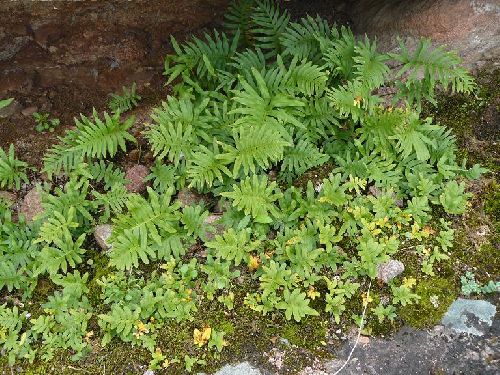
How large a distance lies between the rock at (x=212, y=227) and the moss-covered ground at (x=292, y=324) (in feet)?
1.97

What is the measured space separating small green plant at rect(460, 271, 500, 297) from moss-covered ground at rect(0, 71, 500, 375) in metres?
0.07

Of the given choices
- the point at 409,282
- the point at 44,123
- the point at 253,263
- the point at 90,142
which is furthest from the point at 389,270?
the point at 44,123

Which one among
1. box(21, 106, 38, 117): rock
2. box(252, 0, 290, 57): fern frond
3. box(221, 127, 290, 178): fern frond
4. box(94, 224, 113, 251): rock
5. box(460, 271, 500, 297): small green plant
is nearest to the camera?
box(460, 271, 500, 297): small green plant

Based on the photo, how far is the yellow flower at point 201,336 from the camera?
464 cm

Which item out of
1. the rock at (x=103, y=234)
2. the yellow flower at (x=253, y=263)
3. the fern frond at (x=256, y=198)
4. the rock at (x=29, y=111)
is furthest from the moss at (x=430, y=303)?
the rock at (x=29, y=111)

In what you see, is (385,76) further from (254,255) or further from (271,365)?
(271,365)

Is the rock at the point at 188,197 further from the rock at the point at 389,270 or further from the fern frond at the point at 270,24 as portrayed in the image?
the rock at the point at 389,270

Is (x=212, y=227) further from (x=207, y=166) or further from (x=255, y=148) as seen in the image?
(x=255, y=148)

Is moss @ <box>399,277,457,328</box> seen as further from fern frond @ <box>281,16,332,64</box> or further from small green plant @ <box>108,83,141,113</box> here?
small green plant @ <box>108,83,141,113</box>

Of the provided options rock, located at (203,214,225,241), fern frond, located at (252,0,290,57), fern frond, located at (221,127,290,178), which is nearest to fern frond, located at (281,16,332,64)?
fern frond, located at (252,0,290,57)

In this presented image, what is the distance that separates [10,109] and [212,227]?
123 inches

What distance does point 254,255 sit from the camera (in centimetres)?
513

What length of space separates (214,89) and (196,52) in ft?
1.53

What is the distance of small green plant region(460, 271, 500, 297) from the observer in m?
4.72
